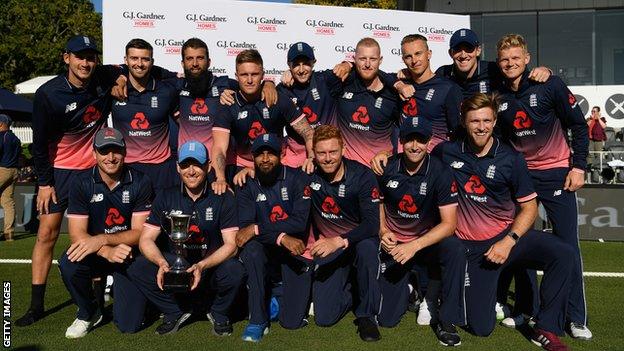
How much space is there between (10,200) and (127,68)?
6.21 m

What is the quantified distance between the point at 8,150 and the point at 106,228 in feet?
22.6

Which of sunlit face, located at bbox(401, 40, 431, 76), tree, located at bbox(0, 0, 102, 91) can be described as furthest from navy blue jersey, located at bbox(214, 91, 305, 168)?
tree, located at bbox(0, 0, 102, 91)

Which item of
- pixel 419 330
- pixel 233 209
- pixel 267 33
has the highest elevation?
pixel 267 33

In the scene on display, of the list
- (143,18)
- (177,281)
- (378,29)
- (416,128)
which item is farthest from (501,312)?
(143,18)

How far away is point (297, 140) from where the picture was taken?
21.1ft

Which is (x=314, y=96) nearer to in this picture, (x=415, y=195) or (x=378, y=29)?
(x=415, y=195)

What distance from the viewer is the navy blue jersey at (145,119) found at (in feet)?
19.2

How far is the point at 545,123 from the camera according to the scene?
5398mm

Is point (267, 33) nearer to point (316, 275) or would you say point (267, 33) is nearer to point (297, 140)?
point (297, 140)

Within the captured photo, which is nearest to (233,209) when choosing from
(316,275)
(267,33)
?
(316,275)

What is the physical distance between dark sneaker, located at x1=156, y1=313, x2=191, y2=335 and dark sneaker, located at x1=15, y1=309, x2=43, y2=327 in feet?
Answer: 3.82

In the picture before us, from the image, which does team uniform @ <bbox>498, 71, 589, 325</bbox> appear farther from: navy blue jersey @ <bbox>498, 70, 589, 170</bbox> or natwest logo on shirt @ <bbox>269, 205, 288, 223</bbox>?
natwest logo on shirt @ <bbox>269, 205, 288, 223</bbox>

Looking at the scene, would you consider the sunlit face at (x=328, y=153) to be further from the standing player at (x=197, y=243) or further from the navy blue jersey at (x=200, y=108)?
the navy blue jersey at (x=200, y=108)

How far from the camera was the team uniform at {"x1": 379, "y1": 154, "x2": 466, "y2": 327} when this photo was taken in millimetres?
4984
